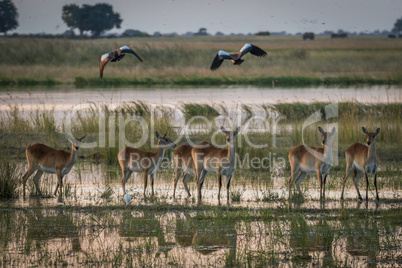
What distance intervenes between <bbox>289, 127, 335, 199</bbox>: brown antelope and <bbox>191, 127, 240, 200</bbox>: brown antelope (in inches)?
51.1

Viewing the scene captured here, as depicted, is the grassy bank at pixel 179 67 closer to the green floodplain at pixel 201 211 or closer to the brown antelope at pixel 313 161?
the green floodplain at pixel 201 211

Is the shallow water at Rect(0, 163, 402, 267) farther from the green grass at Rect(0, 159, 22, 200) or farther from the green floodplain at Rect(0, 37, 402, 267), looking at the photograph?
the green grass at Rect(0, 159, 22, 200)

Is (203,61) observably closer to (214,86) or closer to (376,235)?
(214,86)

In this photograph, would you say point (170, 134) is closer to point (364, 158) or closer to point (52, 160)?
point (52, 160)

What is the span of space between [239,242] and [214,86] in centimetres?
3462

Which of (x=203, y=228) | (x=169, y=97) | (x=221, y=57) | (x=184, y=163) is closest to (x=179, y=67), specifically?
(x=169, y=97)

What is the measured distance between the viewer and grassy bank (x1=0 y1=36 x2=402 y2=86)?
146 ft

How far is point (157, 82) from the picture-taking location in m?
45.1

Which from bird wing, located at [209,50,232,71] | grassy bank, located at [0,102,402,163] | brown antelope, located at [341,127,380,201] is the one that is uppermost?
bird wing, located at [209,50,232,71]

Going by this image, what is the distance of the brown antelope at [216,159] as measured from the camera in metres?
12.2

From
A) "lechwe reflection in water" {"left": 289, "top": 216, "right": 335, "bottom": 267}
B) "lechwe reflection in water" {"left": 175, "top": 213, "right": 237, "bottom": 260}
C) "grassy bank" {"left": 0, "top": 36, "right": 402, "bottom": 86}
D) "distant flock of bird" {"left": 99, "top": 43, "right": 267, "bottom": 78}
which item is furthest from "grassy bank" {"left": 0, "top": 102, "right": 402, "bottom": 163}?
"grassy bank" {"left": 0, "top": 36, "right": 402, "bottom": 86}

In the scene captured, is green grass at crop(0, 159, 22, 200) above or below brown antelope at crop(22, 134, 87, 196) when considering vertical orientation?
below

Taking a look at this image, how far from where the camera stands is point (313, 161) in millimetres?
12305

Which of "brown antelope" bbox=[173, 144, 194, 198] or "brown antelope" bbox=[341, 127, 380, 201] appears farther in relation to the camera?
"brown antelope" bbox=[173, 144, 194, 198]
